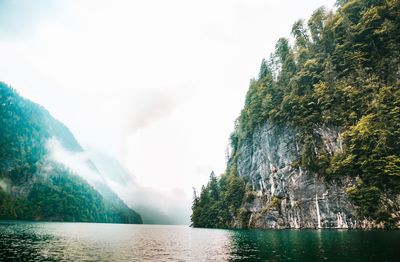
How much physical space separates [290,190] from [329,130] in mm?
20177

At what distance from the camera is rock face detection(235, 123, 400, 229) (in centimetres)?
6300

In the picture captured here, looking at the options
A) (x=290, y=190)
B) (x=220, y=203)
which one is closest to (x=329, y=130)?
(x=290, y=190)

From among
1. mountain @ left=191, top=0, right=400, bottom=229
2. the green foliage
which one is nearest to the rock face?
mountain @ left=191, top=0, right=400, bottom=229

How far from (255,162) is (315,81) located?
116 ft

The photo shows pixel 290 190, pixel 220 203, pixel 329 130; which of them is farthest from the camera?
pixel 220 203

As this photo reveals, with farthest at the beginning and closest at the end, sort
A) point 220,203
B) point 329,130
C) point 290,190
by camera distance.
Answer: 1. point 220,203
2. point 290,190
3. point 329,130

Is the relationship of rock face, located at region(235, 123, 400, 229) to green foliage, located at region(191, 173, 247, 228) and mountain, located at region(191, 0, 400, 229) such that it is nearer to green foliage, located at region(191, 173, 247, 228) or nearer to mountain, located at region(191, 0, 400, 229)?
mountain, located at region(191, 0, 400, 229)

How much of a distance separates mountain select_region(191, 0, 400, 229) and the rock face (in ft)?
0.83

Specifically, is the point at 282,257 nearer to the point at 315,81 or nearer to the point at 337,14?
the point at 315,81

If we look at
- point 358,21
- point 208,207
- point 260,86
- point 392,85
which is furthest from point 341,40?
point 208,207

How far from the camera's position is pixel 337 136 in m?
69.1

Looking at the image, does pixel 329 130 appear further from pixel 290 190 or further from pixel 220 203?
pixel 220 203

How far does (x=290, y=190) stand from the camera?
75.4 metres

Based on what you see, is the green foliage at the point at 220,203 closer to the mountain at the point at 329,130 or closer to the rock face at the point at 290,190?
the mountain at the point at 329,130
